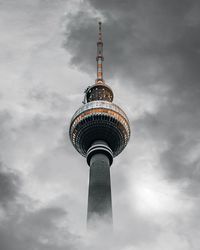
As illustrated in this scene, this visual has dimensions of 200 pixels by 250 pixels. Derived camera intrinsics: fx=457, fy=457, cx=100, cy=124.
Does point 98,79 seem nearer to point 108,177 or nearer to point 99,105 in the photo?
point 99,105

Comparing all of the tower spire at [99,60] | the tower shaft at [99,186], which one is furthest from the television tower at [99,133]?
the tower spire at [99,60]

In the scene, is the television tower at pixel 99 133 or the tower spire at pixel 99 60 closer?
the television tower at pixel 99 133

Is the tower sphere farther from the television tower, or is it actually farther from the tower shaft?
the tower shaft

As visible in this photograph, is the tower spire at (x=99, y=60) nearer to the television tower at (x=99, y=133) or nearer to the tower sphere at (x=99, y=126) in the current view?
the television tower at (x=99, y=133)

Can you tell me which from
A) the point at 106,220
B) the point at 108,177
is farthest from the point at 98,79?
the point at 106,220

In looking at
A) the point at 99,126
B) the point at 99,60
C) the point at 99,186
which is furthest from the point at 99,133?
the point at 99,60

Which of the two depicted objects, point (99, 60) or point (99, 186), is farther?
point (99, 60)

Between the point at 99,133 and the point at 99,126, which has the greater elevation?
the point at 99,126

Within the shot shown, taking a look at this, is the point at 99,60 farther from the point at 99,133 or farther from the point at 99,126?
the point at 99,133

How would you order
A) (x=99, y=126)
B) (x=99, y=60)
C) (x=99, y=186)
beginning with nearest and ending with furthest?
(x=99, y=186) < (x=99, y=126) < (x=99, y=60)

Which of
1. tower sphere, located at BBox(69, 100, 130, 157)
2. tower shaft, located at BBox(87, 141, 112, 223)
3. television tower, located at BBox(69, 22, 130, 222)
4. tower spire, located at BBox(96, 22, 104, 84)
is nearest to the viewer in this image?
tower shaft, located at BBox(87, 141, 112, 223)

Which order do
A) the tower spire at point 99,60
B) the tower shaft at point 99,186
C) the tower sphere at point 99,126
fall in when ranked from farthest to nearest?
1. the tower spire at point 99,60
2. the tower sphere at point 99,126
3. the tower shaft at point 99,186

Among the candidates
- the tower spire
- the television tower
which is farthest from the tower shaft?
the tower spire

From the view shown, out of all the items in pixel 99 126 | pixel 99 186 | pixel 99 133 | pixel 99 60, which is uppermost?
pixel 99 60
